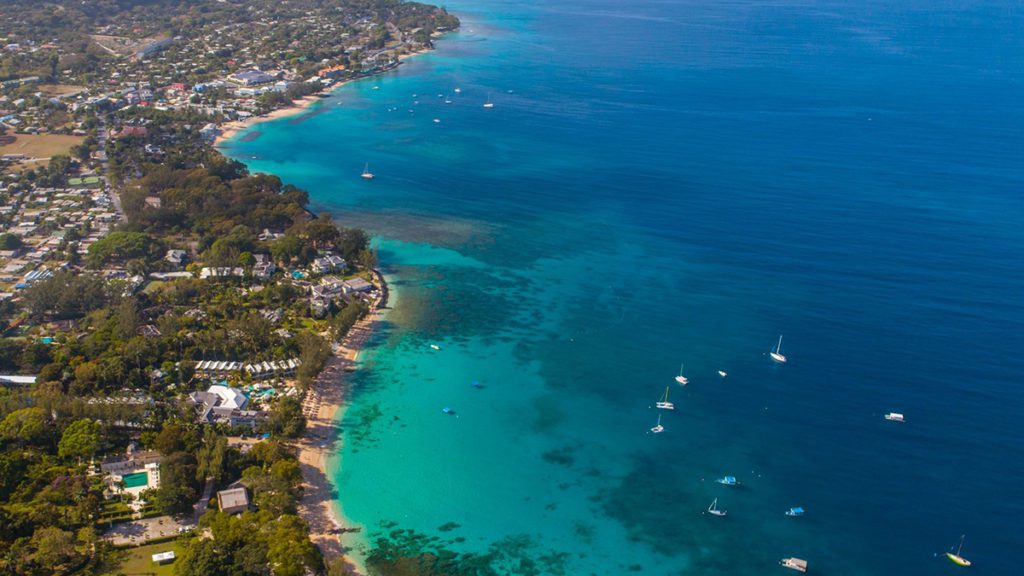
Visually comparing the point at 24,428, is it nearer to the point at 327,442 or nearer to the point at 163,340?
the point at 163,340

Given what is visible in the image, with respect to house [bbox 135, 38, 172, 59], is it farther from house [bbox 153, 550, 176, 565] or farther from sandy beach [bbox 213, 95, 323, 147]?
house [bbox 153, 550, 176, 565]

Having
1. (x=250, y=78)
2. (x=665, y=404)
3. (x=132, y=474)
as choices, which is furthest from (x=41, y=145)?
(x=665, y=404)

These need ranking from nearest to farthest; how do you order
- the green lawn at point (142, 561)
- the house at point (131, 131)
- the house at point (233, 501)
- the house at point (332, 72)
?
the green lawn at point (142, 561)
the house at point (233, 501)
the house at point (131, 131)
the house at point (332, 72)

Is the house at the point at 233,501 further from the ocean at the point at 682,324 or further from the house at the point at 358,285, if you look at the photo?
the house at the point at 358,285

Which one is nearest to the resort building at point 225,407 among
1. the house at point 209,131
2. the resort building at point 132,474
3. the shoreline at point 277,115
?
the resort building at point 132,474

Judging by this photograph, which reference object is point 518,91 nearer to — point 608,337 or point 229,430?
point 608,337

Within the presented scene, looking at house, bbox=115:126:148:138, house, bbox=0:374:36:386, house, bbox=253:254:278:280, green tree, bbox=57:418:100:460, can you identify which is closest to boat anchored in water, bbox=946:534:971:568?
green tree, bbox=57:418:100:460
